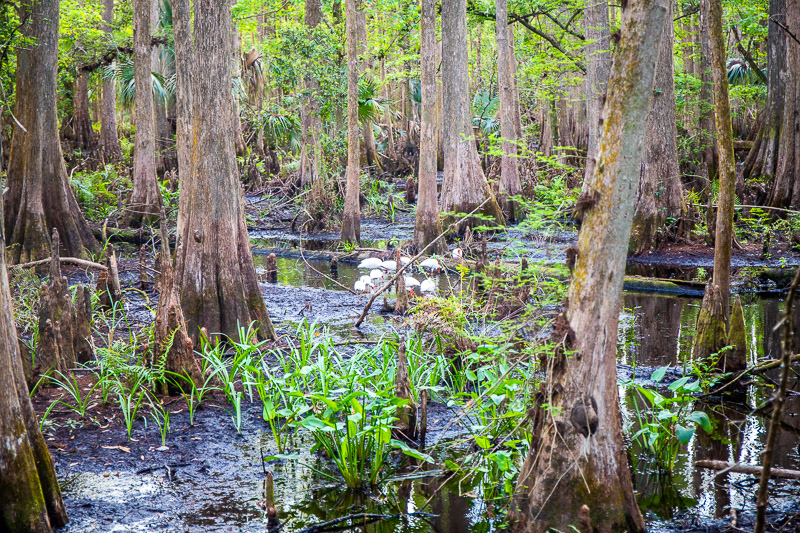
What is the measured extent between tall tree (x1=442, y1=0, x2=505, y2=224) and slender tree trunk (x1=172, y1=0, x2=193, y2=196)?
26.0 ft

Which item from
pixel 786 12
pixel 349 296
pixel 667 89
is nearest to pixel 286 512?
pixel 349 296

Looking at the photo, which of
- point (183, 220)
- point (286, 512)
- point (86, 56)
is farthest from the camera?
point (86, 56)

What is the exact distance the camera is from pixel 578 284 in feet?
11.2

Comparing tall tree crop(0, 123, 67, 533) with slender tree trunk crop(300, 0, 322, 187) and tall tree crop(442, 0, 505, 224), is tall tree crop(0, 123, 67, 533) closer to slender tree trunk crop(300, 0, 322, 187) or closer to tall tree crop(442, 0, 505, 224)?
tall tree crop(442, 0, 505, 224)

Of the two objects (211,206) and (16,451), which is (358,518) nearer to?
(16,451)

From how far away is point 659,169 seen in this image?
12719 mm

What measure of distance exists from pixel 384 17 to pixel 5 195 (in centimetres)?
2584

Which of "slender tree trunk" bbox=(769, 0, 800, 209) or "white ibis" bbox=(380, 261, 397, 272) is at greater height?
"slender tree trunk" bbox=(769, 0, 800, 209)

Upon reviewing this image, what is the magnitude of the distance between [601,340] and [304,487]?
215 cm

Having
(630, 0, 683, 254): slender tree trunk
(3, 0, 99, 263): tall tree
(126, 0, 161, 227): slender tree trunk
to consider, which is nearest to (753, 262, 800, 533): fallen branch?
(3, 0, 99, 263): tall tree

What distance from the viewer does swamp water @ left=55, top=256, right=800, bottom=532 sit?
3971 mm

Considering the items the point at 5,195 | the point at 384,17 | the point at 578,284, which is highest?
the point at 384,17

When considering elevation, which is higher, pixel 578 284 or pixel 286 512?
pixel 578 284

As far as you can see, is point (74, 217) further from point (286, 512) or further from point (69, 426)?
point (286, 512)
